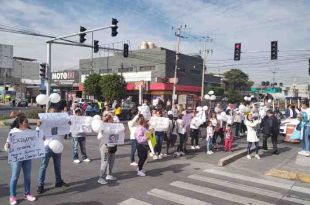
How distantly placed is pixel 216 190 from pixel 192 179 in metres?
1.04

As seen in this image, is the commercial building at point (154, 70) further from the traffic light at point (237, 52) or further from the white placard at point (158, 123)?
the white placard at point (158, 123)

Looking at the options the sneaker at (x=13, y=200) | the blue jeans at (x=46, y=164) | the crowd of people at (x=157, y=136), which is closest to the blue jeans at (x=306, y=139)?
the crowd of people at (x=157, y=136)

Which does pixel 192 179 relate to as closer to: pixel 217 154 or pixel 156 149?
pixel 156 149

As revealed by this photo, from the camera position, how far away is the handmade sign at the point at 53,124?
23.8ft

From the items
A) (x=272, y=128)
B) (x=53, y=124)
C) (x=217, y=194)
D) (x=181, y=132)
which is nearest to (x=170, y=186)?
(x=217, y=194)

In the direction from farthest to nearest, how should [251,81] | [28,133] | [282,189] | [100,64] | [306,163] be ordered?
[251,81]
[100,64]
[306,163]
[282,189]
[28,133]

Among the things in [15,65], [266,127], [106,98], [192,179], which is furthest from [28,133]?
[15,65]

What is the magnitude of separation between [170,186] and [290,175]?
12.8ft

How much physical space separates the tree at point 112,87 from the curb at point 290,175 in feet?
115

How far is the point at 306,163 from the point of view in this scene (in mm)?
10992

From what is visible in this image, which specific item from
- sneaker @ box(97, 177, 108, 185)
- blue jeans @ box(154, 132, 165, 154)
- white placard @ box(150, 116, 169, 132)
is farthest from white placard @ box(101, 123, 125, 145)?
blue jeans @ box(154, 132, 165, 154)

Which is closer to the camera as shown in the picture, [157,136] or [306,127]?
[157,136]

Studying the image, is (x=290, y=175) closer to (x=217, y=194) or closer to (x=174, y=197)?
(x=217, y=194)

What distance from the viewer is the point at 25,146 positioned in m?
6.61
